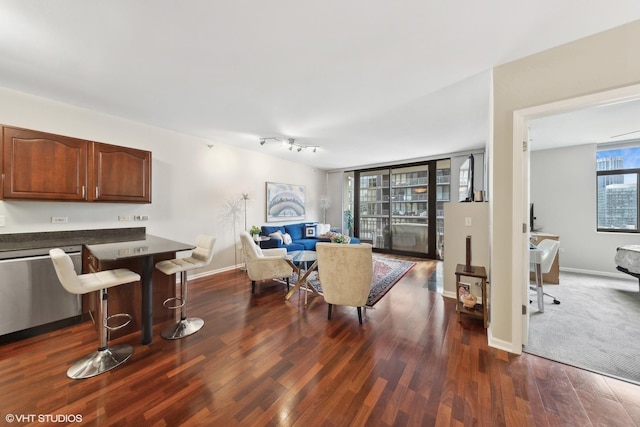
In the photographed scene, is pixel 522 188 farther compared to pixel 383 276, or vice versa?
pixel 383 276

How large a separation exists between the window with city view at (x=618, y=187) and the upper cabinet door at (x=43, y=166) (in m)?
8.51

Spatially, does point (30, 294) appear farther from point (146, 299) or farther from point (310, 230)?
point (310, 230)

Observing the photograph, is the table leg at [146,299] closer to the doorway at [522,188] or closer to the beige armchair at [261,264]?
the beige armchair at [261,264]

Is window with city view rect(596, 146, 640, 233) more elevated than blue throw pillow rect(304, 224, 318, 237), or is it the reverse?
window with city view rect(596, 146, 640, 233)

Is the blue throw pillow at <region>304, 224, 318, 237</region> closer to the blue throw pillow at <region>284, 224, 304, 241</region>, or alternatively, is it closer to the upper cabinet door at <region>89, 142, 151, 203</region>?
the blue throw pillow at <region>284, 224, 304, 241</region>

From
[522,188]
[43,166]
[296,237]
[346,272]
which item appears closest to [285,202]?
[296,237]

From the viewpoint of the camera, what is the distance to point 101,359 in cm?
188

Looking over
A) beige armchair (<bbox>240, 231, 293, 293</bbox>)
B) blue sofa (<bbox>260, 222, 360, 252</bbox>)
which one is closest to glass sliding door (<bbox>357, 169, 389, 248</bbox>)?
blue sofa (<bbox>260, 222, 360, 252</bbox>)

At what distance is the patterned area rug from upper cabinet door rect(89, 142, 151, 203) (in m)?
2.90

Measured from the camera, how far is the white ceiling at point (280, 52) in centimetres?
153

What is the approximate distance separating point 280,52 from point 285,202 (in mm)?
4179

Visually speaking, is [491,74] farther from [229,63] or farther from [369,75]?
[229,63]

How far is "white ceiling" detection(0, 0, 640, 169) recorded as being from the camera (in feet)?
5.01

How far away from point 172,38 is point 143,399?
104 inches
